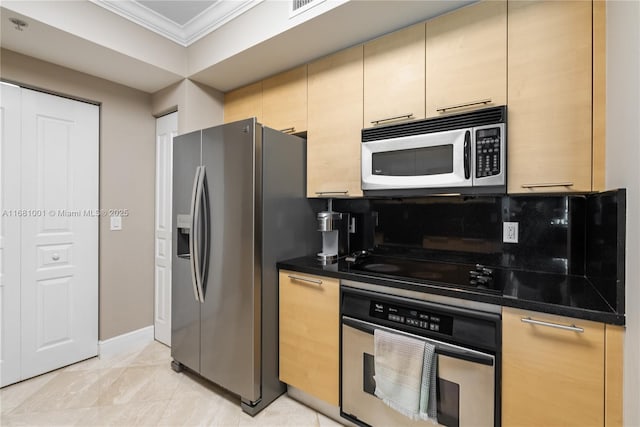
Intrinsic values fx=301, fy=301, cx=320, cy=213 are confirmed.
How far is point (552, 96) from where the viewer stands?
4.46ft

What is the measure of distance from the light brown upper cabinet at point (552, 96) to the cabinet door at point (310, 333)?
3.75ft

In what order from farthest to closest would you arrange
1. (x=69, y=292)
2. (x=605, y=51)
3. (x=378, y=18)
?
1. (x=69, y=292)
2. (x=378, y=18)
3. (x=605, y=51)

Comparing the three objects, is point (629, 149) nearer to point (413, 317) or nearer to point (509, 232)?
point (509, 232)

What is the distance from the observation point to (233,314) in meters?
1.90

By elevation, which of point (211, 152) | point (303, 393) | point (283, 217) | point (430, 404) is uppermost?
point (211, 152)

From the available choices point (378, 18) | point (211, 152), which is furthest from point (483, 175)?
point (211, 152)

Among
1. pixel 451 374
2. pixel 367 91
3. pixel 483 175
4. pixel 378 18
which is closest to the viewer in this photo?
pixel 451 374

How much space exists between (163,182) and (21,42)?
1.29m

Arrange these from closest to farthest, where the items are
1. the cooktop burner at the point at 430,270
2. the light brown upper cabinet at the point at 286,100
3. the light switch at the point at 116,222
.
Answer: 1. the cooktop burner at the point at 430,270
2. the light brown upper cabinet at the point at 286,100
3. the light switch at the point at 116,222

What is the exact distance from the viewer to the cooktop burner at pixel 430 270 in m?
1.45

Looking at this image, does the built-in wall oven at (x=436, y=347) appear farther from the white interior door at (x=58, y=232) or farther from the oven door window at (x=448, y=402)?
the white interior door at (x=58, y=232)

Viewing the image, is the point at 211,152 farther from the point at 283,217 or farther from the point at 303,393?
the point at 303,393

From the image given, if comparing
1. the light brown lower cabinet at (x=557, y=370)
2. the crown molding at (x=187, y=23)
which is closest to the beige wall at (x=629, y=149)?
the light brown lower cabinet at (x=557, y=370)

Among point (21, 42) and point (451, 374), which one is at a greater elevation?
point (21, 42)
